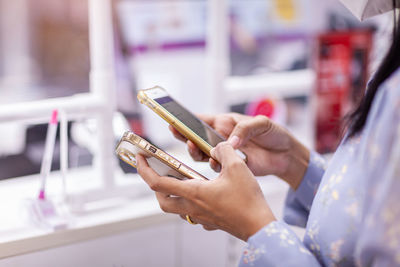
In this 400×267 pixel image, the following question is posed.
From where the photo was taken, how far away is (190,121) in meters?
0.83

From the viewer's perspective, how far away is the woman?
50 cm

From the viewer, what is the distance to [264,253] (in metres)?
0.58

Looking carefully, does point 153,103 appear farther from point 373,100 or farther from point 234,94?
point 234,94

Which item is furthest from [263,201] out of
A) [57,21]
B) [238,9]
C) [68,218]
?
[57,21]

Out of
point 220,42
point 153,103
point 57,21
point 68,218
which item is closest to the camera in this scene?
point 153,103

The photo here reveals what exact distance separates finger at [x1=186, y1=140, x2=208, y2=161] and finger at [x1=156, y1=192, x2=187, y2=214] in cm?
15

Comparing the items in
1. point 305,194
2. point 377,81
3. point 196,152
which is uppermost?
point 377,81

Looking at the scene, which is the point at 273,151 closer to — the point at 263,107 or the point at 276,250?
the point at 276,250

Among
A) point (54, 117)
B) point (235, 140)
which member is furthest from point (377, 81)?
point (54, 117)

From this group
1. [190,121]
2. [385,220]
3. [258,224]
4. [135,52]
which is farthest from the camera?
[135,52]

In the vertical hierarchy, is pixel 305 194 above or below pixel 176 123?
below

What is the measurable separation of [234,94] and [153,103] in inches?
22.0

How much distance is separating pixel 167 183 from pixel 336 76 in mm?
979

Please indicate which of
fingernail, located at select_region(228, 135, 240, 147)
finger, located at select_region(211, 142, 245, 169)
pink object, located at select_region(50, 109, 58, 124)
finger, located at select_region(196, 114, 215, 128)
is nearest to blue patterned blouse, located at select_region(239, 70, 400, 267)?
finger, located at select_region(211, 142, 245, 169)
